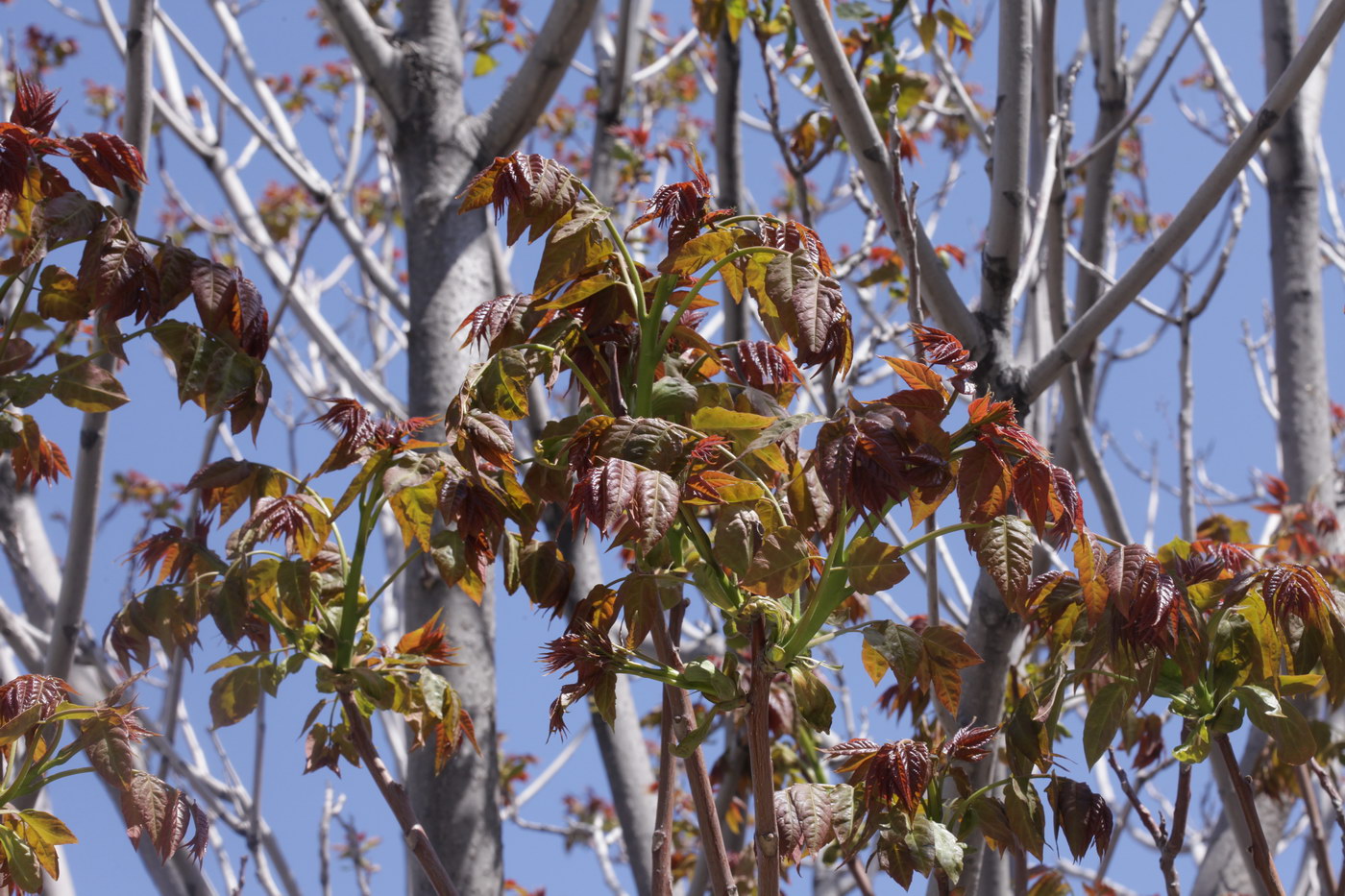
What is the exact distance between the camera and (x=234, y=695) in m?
1.52

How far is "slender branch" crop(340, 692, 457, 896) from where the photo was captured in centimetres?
142

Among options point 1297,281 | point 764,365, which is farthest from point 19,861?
point 1297,281

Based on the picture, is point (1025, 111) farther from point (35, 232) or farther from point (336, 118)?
point (336, 118)

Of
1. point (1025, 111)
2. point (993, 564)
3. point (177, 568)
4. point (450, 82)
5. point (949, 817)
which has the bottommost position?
point (949, 817)

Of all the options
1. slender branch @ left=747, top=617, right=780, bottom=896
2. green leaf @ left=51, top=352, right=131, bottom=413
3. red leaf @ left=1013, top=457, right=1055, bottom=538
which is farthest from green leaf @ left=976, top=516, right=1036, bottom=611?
green leaf @ left=51, top=352, right=131, bottom=413

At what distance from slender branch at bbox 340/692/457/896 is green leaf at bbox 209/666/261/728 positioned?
0.39 feet

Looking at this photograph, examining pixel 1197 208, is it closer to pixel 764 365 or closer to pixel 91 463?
pixel 764 365

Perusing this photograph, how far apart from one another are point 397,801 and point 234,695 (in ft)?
0.86

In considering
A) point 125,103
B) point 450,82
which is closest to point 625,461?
point 125,103

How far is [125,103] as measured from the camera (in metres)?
2.13

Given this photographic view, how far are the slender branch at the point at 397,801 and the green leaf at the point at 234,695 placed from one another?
118 millimetres

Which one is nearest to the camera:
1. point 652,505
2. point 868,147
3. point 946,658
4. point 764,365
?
point 652,505

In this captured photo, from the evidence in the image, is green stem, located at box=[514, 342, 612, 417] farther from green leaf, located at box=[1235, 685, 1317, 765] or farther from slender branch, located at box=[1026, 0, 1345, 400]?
slender branch, located at box=[1026, 0, 1345, 400]

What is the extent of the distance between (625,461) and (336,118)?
6.19 metres
